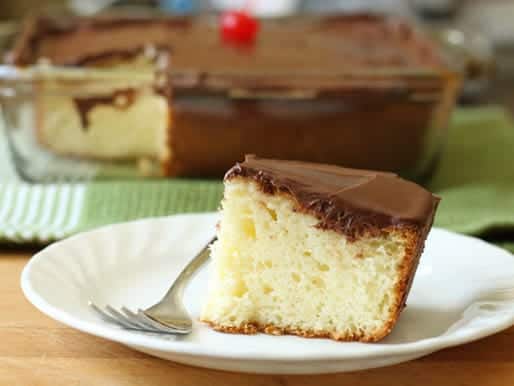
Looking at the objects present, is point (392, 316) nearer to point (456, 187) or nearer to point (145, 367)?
point (145, 367)

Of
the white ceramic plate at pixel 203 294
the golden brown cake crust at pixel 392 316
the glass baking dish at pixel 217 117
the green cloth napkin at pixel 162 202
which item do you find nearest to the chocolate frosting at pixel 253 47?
the glass baking dish at pixel 217 117

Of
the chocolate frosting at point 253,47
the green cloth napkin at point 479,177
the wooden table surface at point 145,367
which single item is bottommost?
the wooden table surface at point 145,367

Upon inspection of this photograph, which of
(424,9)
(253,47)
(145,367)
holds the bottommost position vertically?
(145,367)

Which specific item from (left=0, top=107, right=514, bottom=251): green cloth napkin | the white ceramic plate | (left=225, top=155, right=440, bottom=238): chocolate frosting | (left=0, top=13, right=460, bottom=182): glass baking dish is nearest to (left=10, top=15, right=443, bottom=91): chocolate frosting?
(left=0, top=13, right=460, bottom=182): glass baking dish

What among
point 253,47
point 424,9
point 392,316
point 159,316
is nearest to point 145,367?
point 159,316

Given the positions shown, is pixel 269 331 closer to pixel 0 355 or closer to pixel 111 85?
pixel 0 355

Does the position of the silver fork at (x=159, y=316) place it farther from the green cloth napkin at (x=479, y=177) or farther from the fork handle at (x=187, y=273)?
the green cloth napkin at (x=479, y=177)

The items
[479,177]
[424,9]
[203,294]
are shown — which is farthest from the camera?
[424,9]
